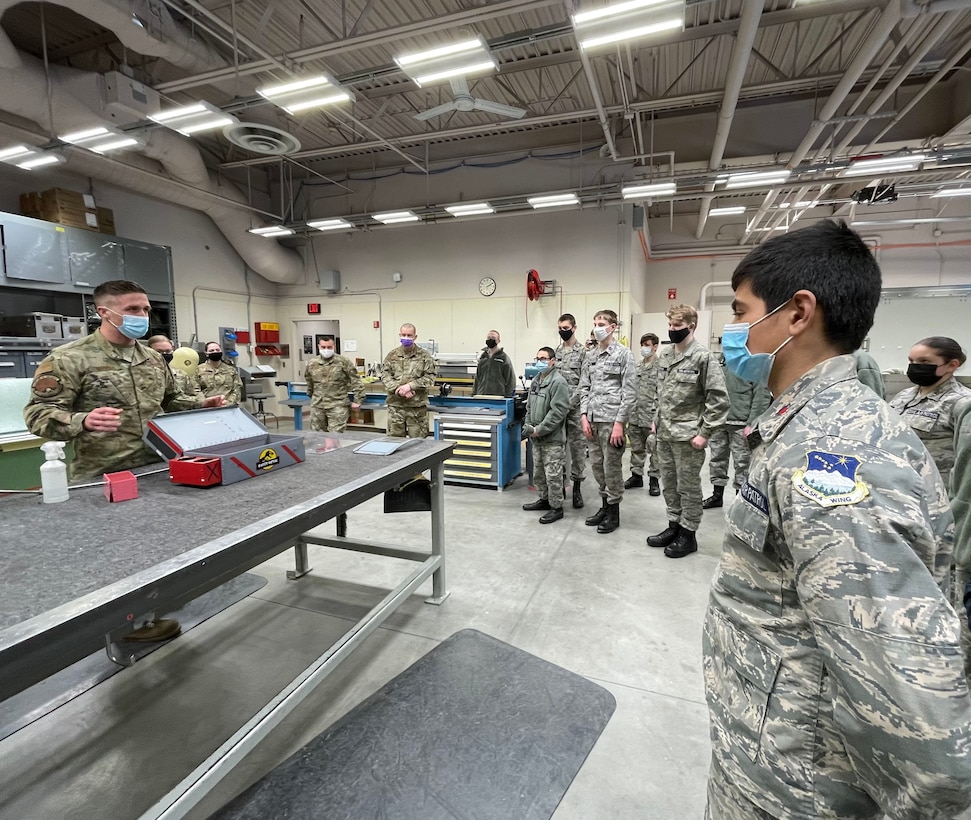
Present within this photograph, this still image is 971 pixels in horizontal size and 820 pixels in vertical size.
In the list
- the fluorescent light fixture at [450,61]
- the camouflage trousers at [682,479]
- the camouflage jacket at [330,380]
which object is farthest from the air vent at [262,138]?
the camouflage trousers at [682,479]

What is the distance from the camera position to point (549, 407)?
3.82 meters

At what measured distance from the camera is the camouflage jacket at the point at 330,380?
5289 mm

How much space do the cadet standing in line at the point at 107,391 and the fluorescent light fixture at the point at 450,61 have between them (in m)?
2.44

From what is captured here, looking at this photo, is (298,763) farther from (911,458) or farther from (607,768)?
(911,458)

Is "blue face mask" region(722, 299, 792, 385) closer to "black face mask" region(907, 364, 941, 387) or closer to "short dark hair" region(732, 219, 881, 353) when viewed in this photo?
"short dark hair" region(732, 219, 881, 353)

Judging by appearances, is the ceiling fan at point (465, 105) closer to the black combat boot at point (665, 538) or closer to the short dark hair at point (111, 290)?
the short dark hair at point (111, 290)

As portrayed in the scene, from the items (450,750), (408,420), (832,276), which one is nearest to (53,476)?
(450,750)

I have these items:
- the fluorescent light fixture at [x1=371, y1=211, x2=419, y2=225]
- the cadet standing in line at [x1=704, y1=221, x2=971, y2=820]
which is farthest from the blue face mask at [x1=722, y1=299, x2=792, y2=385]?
the fluorescent light fixture at [x1=371, y1=211, x2=419, y2=225]

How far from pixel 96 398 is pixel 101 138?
3.96 m

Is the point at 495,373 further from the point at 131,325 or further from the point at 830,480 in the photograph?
the point at 830,480

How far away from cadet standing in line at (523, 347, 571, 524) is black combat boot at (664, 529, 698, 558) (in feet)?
3.13

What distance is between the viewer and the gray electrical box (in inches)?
339

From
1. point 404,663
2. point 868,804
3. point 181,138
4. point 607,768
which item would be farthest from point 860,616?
Answer: point 181,138

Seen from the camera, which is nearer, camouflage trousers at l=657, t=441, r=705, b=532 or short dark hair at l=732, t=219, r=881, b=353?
short dark hair at l=732, t=219, r=881, b=353
